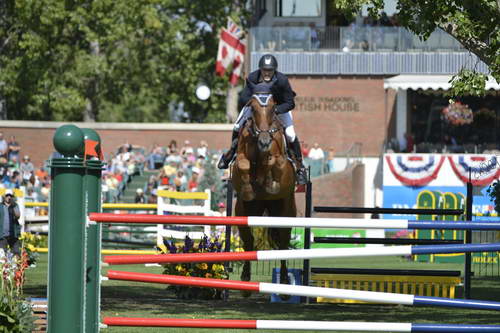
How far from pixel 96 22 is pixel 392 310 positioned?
37.5 m

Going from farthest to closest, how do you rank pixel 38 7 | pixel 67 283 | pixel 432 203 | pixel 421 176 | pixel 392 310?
pixel 38 7 < pixel 421 176 < pixel 432 203 < pixel 392 310 < pixel 67 283

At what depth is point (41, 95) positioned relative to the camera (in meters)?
49.6

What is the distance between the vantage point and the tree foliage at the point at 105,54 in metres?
47.7

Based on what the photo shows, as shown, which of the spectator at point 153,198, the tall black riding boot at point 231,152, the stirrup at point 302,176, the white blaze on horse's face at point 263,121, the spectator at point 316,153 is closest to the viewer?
the white blaze on horse's face at point 263,121

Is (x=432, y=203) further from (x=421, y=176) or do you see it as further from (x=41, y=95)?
(x=41, y=95)

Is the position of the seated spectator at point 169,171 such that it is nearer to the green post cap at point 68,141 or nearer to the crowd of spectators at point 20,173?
the crowd of spectators at point 20,173

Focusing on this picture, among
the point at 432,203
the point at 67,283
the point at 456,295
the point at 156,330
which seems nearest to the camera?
the point at 67,283

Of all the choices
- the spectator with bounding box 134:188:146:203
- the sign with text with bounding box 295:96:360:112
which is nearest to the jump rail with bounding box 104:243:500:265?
the spectator with bounding box 134:188:146:203

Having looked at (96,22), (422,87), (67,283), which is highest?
(96,22)

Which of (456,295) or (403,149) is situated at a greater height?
(403,149)

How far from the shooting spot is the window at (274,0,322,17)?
149 feet

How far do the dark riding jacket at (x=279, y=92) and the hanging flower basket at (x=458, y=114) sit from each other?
27818 millimetres

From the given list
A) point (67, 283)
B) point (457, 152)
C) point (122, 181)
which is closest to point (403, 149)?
point (457, 152)

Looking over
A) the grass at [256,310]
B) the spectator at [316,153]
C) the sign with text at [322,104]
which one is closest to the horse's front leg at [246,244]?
the grass at [256,310]
